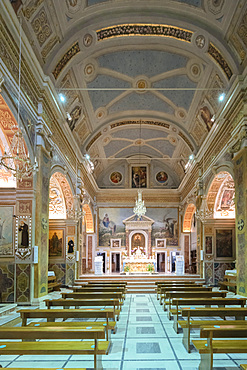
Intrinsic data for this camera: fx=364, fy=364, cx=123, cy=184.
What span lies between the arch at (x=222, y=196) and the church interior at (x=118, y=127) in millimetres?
55

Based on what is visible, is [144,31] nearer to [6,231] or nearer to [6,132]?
[6,132]

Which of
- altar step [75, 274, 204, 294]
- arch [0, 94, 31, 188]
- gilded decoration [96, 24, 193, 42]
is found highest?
gilded decoration [96, 24, 193, 42]

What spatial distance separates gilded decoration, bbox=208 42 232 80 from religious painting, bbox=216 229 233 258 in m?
8.74

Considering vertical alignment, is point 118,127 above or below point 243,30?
above

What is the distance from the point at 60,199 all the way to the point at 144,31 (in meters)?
8.95

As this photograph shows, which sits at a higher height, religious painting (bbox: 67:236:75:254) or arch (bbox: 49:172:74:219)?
arch (bbox: 49:172:74:219)

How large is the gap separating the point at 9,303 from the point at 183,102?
12708 millimetres

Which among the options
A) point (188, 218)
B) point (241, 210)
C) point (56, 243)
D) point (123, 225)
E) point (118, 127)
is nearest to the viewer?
point (241, 210)

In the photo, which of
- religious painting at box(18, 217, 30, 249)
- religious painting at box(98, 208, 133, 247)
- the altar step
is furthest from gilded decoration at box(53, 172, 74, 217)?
religious painting at box(98, 208, 133, 247)

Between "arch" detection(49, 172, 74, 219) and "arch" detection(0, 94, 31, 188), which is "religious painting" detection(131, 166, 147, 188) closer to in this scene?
"arch" detection(49, 172, 74, 219)

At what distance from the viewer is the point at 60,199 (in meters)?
18.4

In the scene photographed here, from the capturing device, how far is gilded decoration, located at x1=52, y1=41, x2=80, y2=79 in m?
12.9

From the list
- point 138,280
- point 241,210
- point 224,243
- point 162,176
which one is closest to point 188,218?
point 162,176

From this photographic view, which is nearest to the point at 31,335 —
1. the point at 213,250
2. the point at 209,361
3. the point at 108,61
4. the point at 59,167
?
the point at 209,361
